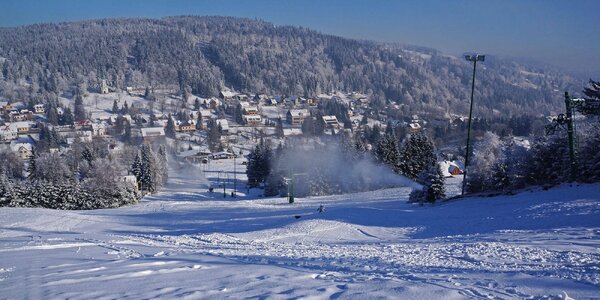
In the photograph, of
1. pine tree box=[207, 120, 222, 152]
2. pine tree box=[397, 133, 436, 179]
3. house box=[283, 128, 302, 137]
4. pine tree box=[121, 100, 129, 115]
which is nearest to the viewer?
pine tree box=[397, 133, 436, 179]

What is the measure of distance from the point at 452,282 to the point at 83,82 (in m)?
160

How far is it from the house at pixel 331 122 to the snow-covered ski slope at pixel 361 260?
98.5m

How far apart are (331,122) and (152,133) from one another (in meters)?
50.3

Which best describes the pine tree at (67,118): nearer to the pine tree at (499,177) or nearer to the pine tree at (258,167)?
the pine tree at (258,167)

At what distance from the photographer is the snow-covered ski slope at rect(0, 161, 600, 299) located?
604 centimetres

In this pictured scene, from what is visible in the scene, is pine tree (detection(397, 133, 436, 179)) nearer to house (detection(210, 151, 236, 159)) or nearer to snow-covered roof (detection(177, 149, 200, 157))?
house (detection(210, 151, 236, 159))

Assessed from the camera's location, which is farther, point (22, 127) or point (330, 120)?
point (330, 120)

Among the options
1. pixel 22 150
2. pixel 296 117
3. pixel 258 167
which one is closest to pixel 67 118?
pixel 22 150

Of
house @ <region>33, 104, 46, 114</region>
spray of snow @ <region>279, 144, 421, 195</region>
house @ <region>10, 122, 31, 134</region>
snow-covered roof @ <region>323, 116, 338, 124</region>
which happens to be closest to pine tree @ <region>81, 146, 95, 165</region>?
spray of snow @ <region>279, 144, 421, 195</region>

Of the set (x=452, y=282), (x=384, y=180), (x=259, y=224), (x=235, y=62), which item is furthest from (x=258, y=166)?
(x=235, y=62)

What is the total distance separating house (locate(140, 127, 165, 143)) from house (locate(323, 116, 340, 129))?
149 feet

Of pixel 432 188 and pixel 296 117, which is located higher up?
pixel 296 117

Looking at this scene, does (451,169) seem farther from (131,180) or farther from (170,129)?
(170,129)

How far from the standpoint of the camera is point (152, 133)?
93.1m
